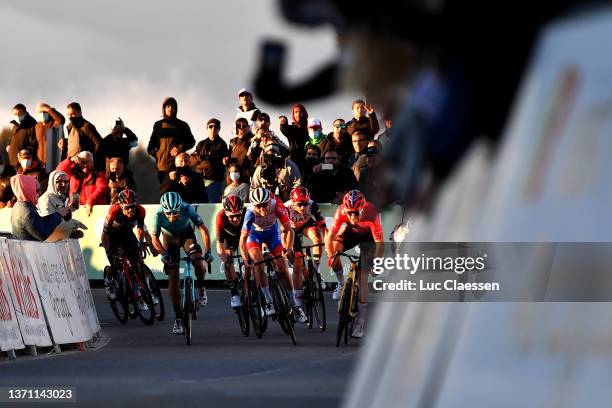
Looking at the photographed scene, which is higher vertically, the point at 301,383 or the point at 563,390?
the point at 563,390

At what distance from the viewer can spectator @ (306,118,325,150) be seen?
22920 mm

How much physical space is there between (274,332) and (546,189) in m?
16.9

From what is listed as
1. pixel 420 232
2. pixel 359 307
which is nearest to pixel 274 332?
pixel 359 307

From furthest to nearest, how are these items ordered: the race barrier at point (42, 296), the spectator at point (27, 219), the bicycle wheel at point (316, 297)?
the bicycle wheel at point (316, 297) < the spectator at point (27, 219) < the race barrier at point (42, 296)

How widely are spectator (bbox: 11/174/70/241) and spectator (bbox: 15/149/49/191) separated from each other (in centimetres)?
813

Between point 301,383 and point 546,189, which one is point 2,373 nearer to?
point 301,383

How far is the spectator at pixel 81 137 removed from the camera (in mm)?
24422

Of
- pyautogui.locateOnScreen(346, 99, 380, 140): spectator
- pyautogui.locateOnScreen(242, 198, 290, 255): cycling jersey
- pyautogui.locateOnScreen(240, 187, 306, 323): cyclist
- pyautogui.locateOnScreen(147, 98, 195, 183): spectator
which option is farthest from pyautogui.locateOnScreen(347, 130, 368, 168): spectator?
pyautogui.locateOnScreen(242, 198, 290, 255): cycling jersey

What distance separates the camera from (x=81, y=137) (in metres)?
24.5

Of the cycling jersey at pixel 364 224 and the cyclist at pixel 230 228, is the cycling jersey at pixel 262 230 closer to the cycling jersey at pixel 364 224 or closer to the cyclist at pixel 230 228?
the cyclist at pixel 230 228

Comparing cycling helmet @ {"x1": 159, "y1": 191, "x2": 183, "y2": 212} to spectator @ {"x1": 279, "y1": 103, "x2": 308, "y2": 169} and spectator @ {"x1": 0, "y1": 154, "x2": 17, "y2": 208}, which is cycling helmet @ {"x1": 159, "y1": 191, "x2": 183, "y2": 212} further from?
spectator @ {"x1": 0, "y1": 154, "x2": 17, "y2": 208}

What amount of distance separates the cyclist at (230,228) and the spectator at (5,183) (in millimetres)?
7277

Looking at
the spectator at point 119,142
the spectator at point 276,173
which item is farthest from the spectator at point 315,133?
the spectator at point 119,142

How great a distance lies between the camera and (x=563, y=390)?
1960 millimetres
